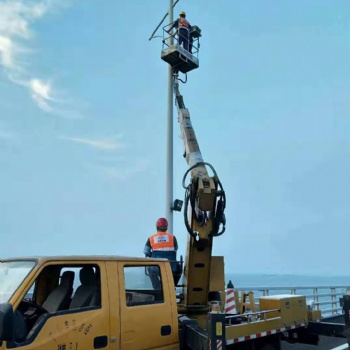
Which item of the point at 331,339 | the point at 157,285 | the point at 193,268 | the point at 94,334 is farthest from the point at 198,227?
the point at 331,339

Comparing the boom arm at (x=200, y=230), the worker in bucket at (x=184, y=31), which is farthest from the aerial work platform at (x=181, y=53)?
the boom arm at (x=200, y=230)

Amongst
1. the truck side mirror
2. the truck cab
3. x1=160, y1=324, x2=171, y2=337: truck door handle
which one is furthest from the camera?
x1=160, y1=324, x2=171, y2=337: truck door handle

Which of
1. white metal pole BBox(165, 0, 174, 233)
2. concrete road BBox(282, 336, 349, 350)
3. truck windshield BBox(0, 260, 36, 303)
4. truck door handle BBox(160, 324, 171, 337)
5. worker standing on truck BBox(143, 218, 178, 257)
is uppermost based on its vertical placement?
white metal pole BBox(165, 0, 174, 233)

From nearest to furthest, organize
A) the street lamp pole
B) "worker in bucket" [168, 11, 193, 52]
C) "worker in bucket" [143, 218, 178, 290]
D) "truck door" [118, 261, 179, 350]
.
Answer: "truck door" [118, 261, 179, 350]
"worker in bucket" [143, 218, 178, 290]
the street lamp pole
"worker in bucket" [168, 11, 193, 52]

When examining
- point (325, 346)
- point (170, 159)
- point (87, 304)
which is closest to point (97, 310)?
point (87, 304)

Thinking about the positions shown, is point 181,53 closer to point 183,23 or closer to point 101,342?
point 183,23

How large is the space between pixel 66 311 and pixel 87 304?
0.28 m

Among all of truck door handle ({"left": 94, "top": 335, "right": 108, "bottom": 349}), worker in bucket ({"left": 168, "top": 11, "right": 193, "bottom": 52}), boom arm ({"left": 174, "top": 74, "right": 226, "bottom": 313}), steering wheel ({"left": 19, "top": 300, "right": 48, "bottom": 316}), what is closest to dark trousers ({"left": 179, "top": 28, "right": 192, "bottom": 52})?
worker in bucket ({"left": 168, "top": 11, "right": 193, "bottom": 52})

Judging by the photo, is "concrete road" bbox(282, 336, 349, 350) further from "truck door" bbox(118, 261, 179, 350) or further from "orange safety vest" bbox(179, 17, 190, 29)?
"orange safety vest" bbox(179, 17, 190, 29)

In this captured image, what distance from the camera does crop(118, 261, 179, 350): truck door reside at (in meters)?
4.40

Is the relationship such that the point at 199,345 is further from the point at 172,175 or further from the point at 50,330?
the point at 172,175

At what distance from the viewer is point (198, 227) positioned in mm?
6477

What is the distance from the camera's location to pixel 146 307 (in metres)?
4.66

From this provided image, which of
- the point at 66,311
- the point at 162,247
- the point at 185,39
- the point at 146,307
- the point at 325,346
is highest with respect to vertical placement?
the point at 185,39
